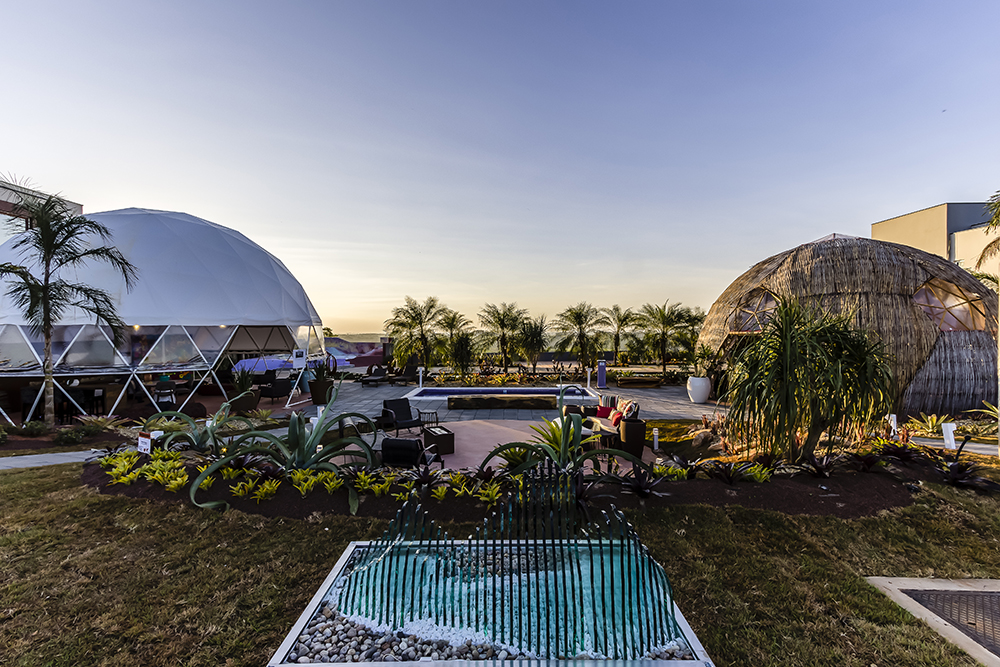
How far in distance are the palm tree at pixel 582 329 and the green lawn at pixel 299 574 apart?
1482cm

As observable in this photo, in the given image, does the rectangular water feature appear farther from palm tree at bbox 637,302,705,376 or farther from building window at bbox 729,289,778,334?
palm tree at bbox 637,302,705,376

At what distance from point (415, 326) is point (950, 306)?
1743 centimetres

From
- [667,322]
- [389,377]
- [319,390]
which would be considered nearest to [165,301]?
[319,390]

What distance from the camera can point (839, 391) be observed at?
4.77 m

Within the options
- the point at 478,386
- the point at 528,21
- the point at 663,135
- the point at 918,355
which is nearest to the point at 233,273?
the point at 478,386

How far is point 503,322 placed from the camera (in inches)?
782

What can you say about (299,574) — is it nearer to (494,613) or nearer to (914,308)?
(494,613)

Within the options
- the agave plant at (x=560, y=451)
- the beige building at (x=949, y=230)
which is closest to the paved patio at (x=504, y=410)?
the agave plant at (x=560, y=451)

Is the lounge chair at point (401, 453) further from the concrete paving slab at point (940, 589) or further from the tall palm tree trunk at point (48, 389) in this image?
the tall palm tree trunk at point (48, 389)

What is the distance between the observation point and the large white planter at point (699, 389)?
1359cm

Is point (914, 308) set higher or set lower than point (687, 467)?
higher

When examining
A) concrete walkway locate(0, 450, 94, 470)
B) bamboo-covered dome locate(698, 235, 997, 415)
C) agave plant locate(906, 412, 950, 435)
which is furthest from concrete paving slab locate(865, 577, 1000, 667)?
concrete walkway locate(0, 450, 94, 470)

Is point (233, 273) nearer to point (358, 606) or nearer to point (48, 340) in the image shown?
point (48, 340)

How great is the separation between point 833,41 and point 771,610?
922cm
